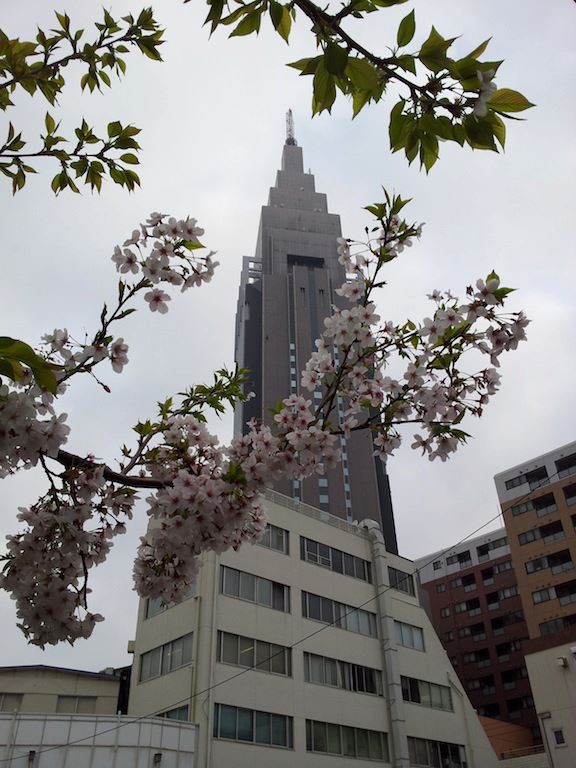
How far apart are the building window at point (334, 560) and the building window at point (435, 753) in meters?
7.46

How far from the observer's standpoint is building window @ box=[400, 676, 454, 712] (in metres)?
30.5

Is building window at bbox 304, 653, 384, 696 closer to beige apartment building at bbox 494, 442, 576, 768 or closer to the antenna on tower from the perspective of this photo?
beige apartment building at bbox 494, 442, 576, 768

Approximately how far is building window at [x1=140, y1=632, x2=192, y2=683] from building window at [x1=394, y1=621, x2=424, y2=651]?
1203 cm

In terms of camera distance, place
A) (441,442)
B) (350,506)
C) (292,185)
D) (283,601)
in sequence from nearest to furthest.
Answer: (441,442) < (283,601) < (350,506) < (292,185)

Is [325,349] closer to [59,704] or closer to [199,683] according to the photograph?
[199,683]

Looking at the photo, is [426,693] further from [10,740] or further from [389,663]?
[10,740]

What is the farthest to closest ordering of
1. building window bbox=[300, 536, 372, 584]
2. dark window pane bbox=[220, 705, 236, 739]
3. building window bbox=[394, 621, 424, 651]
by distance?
building window bbox=[394, 621, 424, 651] < building window bbox=[300, 536, 372, 584] < dark window pane bbox=[220, 705, 236, 739]

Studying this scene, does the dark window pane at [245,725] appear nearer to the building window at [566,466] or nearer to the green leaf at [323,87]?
the green leaf at [323,87]

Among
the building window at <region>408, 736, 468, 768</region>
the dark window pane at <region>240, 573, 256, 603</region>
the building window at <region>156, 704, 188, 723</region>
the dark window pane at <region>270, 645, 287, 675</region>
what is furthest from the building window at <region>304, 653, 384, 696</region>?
the building window at <region>156, 704, 188, 723</region>

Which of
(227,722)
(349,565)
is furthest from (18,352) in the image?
(349,565)

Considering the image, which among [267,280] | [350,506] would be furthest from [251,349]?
[350,506]

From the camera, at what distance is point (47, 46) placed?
3336 millimetres

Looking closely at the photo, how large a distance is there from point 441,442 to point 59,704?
2686 cm

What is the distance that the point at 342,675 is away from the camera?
2831 cm
